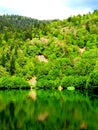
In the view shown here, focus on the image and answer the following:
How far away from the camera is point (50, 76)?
189250mm

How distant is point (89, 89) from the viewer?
494ft

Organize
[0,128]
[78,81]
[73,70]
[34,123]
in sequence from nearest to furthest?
1. [0,128]
2. [34,123]
3. [78,81]
4. [73,70]

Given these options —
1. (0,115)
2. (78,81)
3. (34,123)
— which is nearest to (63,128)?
(34,123)

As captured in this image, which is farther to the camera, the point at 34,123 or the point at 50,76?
the point at 50,76

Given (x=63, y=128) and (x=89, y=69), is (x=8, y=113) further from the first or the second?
(x=89, y=69)

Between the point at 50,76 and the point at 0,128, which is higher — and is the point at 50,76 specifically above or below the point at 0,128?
below

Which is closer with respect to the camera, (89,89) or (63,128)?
(63,128)

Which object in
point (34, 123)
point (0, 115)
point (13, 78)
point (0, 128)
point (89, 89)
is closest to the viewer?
point (0, 128)

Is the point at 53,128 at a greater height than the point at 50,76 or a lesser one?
greater

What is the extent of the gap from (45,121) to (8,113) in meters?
10.4

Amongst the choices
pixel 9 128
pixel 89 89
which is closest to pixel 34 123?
pixel 9 128

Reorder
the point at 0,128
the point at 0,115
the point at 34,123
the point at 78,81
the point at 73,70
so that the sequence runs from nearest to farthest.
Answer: the point at 0,128
the point at 34,123
the point at 0,115
the point at 78,81
the point at 73,70

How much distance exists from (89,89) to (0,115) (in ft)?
316

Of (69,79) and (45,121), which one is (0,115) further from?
(69,79)
